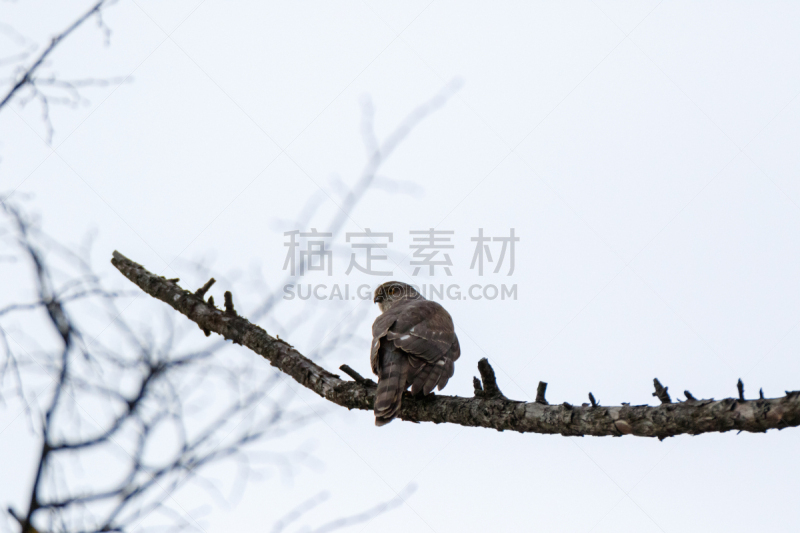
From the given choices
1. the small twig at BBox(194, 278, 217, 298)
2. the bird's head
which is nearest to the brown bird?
the bird's head

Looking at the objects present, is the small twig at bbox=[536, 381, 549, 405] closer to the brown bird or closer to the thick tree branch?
the thick tree branch

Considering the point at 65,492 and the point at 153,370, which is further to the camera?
the point at 153,370

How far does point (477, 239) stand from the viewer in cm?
656

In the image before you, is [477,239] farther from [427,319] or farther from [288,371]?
[288,371]

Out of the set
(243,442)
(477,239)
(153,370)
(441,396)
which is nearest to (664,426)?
(441,396)

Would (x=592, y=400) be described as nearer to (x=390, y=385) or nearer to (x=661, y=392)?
(x=661, y=392)

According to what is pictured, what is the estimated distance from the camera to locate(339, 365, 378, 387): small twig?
3.96 meters

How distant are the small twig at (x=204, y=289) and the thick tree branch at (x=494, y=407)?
5 centimetres

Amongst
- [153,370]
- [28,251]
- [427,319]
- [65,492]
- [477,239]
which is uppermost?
[477,239]

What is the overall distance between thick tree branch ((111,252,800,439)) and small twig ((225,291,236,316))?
0.03m

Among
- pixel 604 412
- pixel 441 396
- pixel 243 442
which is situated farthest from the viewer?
pixel 441 396

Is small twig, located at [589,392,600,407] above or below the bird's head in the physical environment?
below

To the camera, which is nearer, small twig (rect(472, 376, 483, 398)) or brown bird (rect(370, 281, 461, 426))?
small twig (rect(472, 376, 483, 398))

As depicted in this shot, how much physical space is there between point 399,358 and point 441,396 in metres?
0.48
